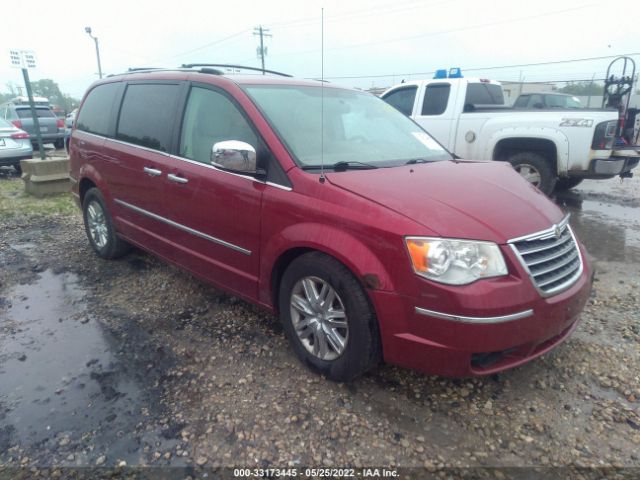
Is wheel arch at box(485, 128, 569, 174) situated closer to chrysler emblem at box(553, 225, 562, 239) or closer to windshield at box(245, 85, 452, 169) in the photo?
windshield at box(245, 85, 452, 169)

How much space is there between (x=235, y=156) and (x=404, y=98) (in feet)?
20.5

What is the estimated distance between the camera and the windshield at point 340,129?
115 inches

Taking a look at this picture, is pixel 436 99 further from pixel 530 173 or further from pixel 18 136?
pixel 18 136

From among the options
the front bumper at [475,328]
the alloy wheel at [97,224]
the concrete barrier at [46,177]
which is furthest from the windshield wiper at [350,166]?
the concrete barrier at [46,177]

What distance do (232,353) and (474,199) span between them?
188 cm

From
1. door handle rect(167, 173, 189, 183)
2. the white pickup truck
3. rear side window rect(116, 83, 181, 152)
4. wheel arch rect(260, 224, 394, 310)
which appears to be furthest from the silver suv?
wheel arch rect(260, 224, 394, 310)

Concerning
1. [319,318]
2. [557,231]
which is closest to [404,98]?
[557,231]

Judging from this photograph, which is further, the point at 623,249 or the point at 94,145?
the point at 623,249

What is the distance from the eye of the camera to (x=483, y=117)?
23.3 feet

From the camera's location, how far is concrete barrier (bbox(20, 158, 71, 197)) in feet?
26.6

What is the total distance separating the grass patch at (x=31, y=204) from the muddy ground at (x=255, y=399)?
12.2 feet

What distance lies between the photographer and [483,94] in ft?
25.4

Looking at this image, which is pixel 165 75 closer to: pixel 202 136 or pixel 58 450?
pixel 202 136

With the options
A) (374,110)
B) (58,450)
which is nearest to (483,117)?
(374,110)
